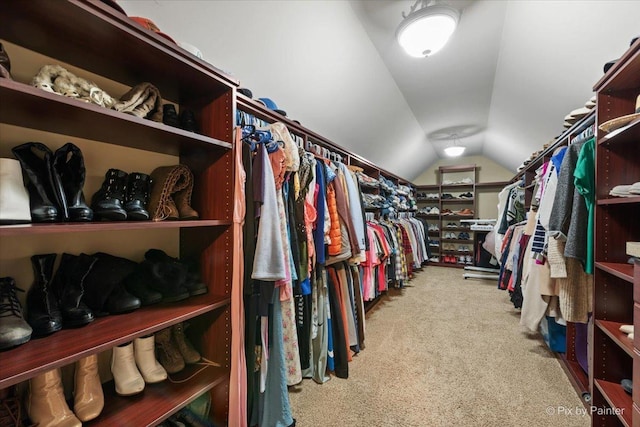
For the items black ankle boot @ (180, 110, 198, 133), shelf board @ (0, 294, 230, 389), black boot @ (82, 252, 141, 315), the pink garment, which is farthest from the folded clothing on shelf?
black boot @ (82, 252, 141, 315)

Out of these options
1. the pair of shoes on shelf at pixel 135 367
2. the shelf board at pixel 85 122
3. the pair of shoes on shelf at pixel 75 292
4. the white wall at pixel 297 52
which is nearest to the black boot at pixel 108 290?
the pair of shoes on shelf at pixel 75 292

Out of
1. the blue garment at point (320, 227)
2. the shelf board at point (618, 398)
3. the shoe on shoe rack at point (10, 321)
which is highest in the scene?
the blue garment at point (320, 227)

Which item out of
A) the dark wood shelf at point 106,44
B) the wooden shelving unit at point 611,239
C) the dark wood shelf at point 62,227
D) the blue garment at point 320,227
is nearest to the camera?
the dark wood shelf at point 62,227

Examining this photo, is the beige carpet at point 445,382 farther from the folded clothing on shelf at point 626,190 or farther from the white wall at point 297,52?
the white wall at point 297,52

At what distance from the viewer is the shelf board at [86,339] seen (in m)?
0.60

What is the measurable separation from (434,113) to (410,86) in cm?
92

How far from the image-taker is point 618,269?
1.05 meters

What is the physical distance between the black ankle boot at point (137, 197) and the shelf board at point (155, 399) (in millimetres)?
635

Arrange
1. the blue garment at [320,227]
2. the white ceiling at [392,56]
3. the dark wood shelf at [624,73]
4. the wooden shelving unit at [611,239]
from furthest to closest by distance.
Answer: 1. the blue garment at [320,227]
2. the white ceiling at [392,56]
3. the wooden shelving unit at [611,239]
4. the dark wood shelf at [624,73]

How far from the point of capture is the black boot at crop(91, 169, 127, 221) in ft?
2.69

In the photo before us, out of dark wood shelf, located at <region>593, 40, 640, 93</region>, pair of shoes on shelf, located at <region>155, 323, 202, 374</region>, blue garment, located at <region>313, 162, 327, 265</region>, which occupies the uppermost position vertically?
dark wood shelf, located at <region>593, 40, 640, 93</region>

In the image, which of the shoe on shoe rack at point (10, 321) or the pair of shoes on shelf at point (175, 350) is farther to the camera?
the pair of shoes on shelf at point (175, 350)

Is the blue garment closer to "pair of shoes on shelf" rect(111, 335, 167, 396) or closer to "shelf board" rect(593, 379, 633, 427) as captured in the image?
"pair of shoes on shelf" rect(111, 335, 167, 396)

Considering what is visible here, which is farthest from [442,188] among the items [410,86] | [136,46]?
[136,46]
